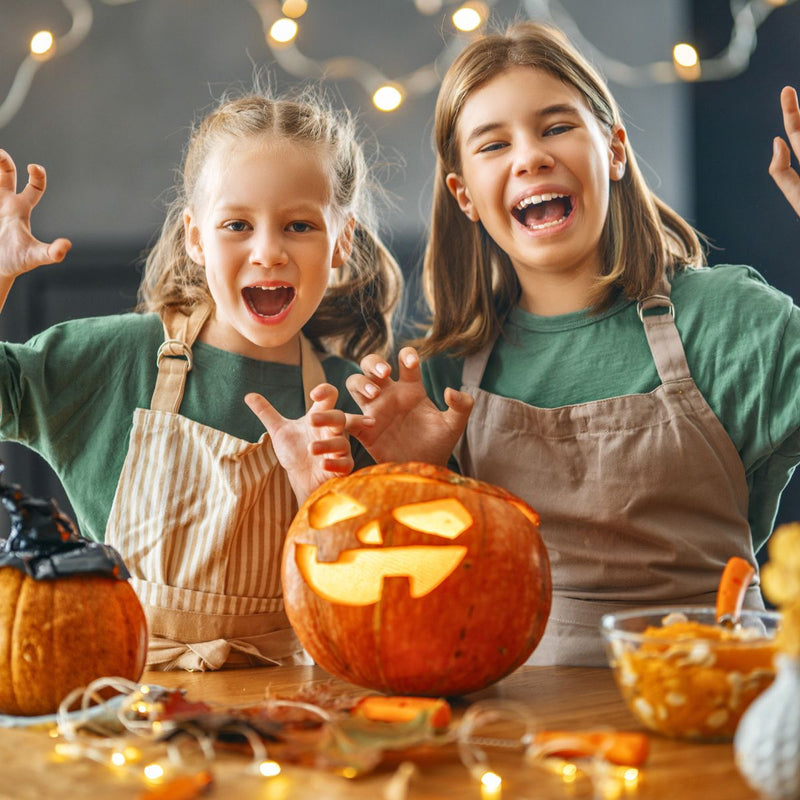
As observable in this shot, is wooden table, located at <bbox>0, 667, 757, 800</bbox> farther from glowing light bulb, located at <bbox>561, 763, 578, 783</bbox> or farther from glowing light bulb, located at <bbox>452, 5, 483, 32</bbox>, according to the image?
glowing light bulb, located at <bbox>452, 5, 483, 32</bbox>

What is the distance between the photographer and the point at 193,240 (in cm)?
145

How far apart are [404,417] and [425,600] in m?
0.41

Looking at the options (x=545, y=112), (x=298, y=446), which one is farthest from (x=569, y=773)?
(x=545, y=112)

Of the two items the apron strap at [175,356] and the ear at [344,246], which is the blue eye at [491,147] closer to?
the ear at [344,246]

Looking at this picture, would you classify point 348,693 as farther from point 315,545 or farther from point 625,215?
point 625,215

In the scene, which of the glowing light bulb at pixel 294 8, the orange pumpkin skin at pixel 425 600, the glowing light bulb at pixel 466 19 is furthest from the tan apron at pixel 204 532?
the glowing light bulb at pixel 294 8

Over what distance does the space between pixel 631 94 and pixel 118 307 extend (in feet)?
4.78

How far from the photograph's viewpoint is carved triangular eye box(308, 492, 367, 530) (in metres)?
0.96

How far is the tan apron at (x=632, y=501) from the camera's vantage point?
129 centimetres

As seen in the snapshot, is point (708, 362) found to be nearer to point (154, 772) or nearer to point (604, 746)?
point (604, 746)

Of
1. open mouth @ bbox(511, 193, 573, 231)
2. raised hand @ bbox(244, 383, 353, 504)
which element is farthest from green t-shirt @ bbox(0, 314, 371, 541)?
open mouth @ bbox(511, 193, 573, 231)

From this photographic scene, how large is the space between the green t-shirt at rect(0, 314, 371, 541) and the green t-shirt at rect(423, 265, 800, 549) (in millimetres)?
247

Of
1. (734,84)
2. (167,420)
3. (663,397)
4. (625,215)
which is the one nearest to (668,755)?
(663,397)

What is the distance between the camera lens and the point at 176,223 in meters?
1.55
